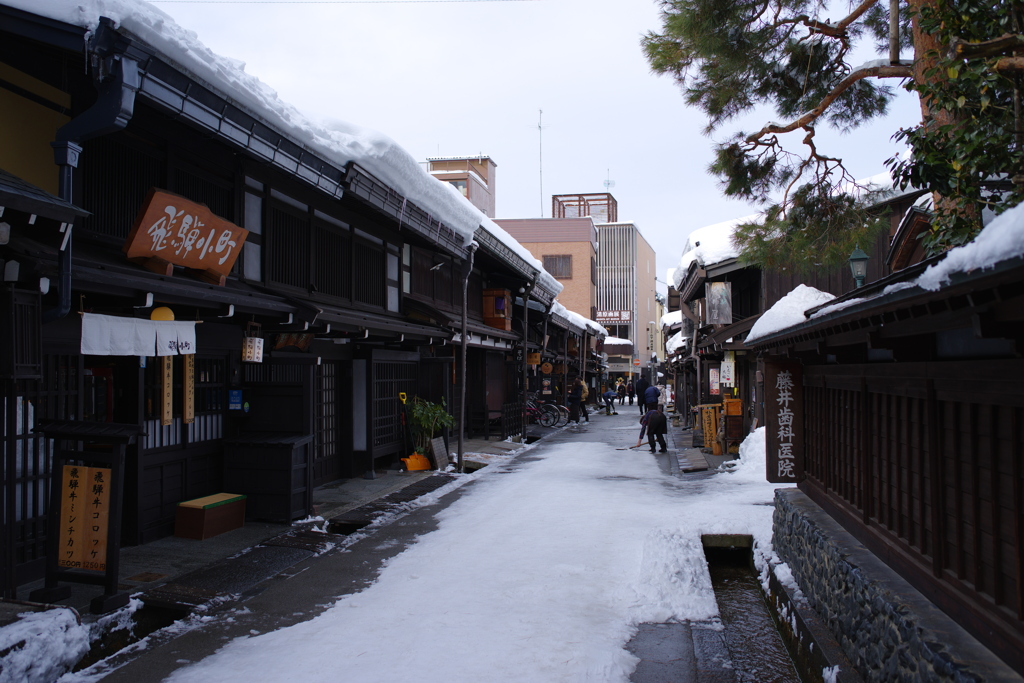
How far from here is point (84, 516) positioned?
19.7ft

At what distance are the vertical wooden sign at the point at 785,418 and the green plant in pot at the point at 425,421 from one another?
27.5ft

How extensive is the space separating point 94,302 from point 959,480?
312 inches

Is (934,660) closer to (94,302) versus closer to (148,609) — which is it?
(148,609)

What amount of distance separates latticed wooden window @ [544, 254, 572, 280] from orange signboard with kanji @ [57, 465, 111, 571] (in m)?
49.9

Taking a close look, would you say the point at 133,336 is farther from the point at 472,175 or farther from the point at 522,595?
the point at 472,175

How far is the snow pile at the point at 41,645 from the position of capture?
4395 mm

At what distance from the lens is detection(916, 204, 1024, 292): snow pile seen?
235cm

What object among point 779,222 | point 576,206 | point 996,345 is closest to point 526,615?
point 996,345

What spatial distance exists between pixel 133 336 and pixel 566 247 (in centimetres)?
4940

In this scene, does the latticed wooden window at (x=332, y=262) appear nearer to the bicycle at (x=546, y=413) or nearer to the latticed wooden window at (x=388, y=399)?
the latticed wooden window at (x=388, y=399)

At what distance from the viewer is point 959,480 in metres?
4.23

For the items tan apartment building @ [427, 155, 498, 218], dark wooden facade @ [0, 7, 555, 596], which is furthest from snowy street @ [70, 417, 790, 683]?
tan apartment building @ [427, 155, 498, 218]

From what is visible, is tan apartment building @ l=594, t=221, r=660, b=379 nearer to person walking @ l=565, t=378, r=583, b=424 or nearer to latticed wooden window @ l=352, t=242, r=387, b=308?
person walking @ l=565, t=378, r=583, b=424

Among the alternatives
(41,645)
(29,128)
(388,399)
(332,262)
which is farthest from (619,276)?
(41,645)
